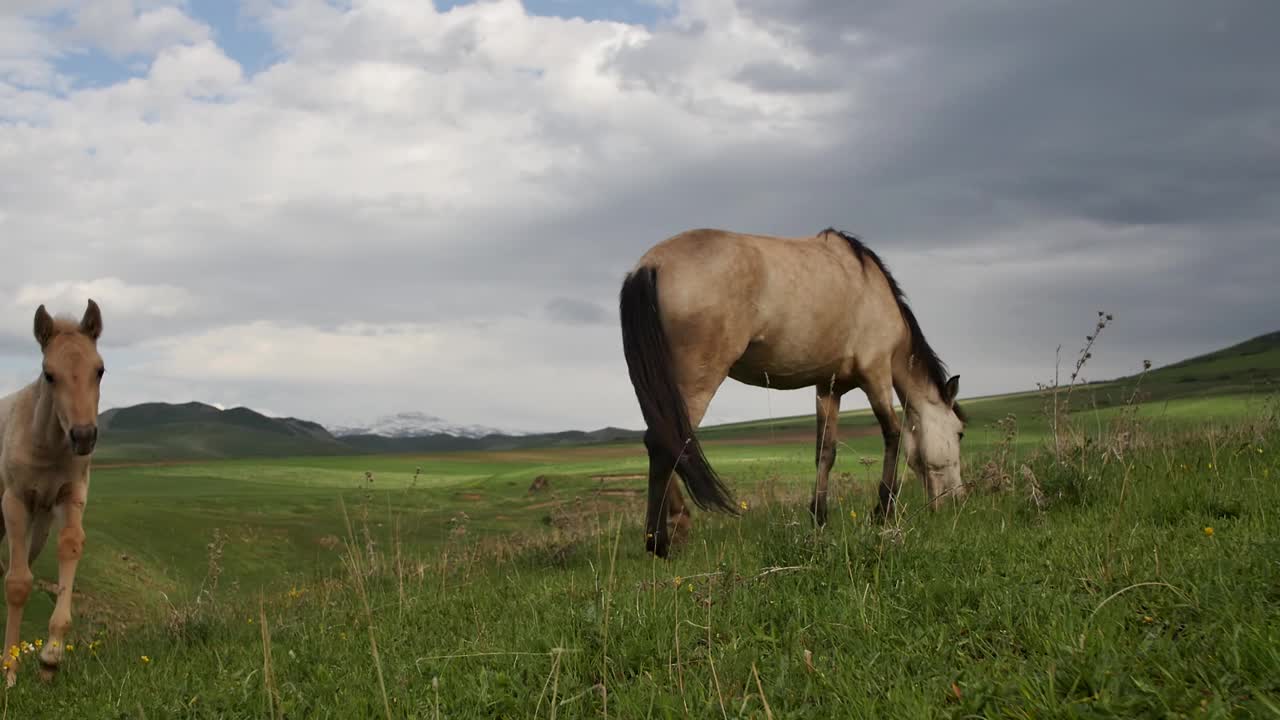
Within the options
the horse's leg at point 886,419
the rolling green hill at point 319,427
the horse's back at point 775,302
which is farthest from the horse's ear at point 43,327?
the rolling green hill at point 319,427

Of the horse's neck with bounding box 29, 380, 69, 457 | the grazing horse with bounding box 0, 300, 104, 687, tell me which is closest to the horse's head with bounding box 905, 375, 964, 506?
the grazing horse with bounding box 0, 300, 104, 687

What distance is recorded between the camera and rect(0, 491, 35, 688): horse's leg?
6816 millimetres

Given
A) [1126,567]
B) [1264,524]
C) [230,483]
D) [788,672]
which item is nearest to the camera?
[788,672]

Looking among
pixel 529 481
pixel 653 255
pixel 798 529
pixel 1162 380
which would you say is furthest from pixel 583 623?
pixel 1162 380

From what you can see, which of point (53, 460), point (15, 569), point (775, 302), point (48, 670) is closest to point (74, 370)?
Answer: point (53, 460)

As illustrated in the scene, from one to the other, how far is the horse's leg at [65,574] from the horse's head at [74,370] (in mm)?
807

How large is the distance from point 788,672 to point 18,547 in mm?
6843

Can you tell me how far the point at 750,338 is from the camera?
7.96 metres

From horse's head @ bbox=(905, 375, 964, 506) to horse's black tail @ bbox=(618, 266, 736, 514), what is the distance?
11.9 ft

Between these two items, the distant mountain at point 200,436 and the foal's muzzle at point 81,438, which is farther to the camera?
the distant mountain at point 200,436

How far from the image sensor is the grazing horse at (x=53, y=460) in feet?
21.3

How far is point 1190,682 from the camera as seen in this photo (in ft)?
9.43

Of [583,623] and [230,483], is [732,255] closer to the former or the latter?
[583,623]

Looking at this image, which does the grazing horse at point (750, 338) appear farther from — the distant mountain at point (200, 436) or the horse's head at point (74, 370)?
the distant mountain at point (200, 436)
